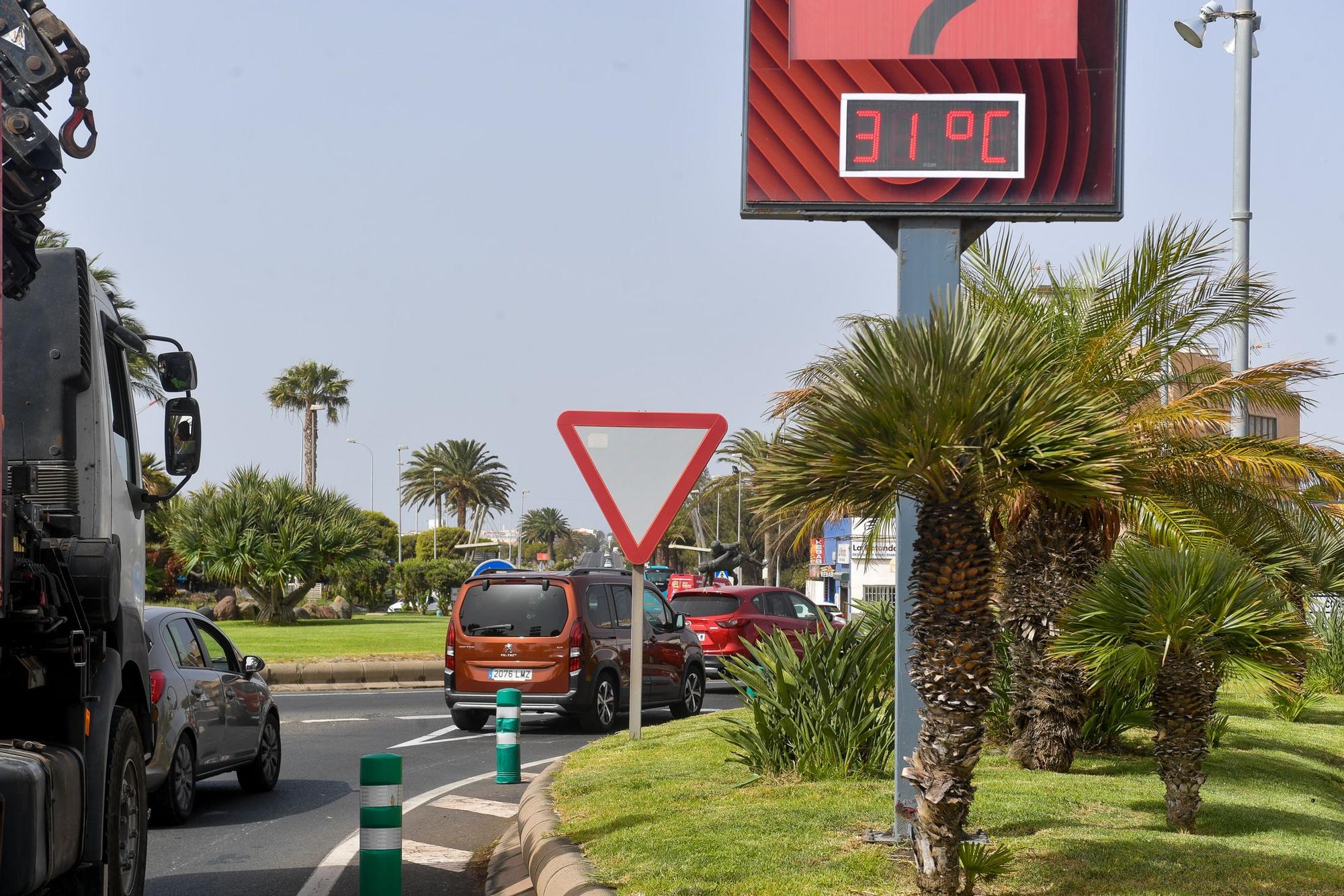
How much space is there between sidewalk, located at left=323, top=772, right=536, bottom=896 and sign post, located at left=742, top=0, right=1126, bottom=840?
120 inches

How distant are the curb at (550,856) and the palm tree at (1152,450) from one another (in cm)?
428

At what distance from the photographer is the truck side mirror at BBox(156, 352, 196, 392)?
7559mm

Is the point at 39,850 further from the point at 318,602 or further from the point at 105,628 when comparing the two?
the point at 318,602

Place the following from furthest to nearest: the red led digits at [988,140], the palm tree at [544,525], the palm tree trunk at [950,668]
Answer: the palm tree at [544,525] < the red led digits at [988,140] < the palm tree trunk at [950,668]

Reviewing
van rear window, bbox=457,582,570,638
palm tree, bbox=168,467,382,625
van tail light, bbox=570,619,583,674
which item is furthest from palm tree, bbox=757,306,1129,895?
palm tree, bbox=168,467,382,625

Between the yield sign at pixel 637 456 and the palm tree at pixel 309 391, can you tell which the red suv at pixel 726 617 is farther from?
the palm tree at pixel 309 391

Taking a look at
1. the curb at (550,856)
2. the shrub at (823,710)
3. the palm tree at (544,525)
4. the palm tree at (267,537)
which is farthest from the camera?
the palm tree at (544,525)

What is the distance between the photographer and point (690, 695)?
725 inches

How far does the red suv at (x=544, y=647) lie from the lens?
15.9 m

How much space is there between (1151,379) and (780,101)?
215 inches

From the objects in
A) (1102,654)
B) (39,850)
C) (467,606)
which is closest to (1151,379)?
(1102,654)

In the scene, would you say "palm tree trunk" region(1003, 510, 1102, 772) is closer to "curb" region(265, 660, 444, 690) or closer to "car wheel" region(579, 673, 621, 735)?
"car wheel" region(579, 673, 621, 735)

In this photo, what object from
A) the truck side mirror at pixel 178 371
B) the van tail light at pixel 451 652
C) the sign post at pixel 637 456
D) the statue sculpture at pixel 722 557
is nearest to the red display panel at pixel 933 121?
the sign post at pixel 637 456

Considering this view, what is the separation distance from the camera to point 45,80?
575 centimetres
